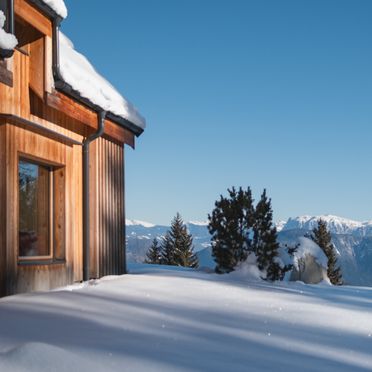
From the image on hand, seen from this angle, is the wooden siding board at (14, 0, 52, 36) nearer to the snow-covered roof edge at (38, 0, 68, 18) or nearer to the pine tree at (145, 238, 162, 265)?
the snow-covered roof edge at (38, 0, 68, 18)

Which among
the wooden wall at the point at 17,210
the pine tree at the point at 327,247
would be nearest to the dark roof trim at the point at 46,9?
the wooden wall at the point at 17,210

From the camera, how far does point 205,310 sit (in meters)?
7.03

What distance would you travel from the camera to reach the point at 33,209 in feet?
30.5

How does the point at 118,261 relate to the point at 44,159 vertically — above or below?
below

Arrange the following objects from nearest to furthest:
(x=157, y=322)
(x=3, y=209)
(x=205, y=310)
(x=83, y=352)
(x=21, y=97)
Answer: (x=83, y=352) < (x=157, y=322) < (x=205, y=310) < (x=3, y=209) < (x=21, y=97)

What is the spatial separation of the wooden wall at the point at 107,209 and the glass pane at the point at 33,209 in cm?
115

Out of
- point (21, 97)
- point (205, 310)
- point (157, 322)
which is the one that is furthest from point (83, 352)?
point (21, 97)

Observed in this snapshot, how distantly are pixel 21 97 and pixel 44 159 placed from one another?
3.82 feet

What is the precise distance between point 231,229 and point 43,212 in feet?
17.9

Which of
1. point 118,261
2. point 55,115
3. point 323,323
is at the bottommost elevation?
point 323,323

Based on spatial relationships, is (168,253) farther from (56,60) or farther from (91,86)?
(56,60)

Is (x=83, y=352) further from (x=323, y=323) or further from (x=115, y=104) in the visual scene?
(x=115, y=104)

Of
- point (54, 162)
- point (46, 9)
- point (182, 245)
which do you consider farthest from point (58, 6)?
point (182, 245)

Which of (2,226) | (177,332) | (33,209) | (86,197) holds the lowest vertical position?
(177,332)
